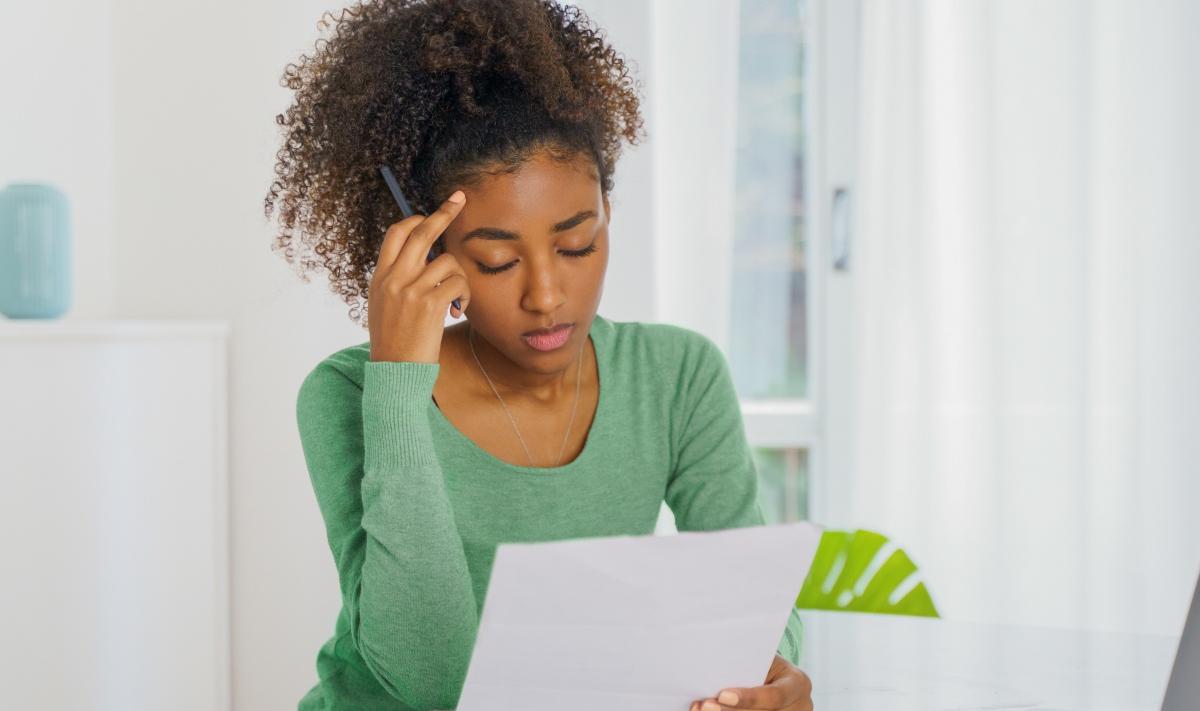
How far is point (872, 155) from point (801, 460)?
2.48ft

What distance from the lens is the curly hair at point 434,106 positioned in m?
1.20

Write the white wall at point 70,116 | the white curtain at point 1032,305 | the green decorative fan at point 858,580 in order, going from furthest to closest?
the white curtain at point 1032,305 < the white wall at point 70,116 < the green decorative fan at point 858,580

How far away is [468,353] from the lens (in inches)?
54.6

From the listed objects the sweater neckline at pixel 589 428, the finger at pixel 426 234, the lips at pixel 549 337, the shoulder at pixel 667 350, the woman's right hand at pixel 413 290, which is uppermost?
the finger at pixel 426 234

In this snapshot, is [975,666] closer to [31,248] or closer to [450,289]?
[450,289]

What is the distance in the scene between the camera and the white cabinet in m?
1.89

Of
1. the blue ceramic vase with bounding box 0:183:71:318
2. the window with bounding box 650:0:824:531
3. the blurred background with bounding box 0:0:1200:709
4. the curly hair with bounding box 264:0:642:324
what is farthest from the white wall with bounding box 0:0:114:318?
the window with bounding box 650:0:824:531

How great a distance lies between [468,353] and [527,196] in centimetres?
29

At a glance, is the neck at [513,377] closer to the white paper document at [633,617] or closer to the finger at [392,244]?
the finger at [392,244]

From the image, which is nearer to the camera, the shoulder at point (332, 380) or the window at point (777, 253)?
the shoulder at point (332, 380)

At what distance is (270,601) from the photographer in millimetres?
2510

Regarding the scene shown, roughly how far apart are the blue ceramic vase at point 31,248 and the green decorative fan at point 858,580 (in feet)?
4.35

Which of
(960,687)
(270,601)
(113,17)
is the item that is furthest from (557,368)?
(113,17)

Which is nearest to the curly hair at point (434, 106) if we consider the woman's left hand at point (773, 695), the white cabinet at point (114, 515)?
the woman's left hand at point (773, 695)
